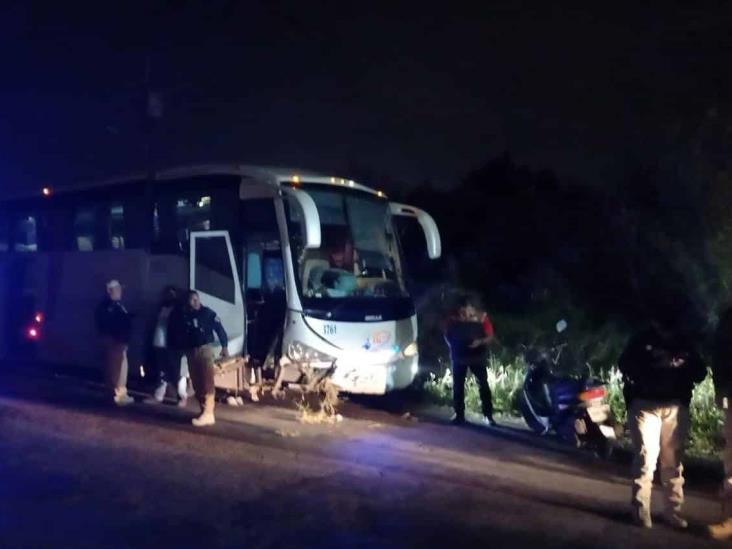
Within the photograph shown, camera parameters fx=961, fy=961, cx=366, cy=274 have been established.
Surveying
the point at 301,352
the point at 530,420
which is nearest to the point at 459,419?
the point at 530,420

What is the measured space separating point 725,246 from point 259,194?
639cm

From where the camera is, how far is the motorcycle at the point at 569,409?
1102 centimetres

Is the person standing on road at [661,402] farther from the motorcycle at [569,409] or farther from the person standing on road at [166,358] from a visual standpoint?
the person standing on road at [166,358]

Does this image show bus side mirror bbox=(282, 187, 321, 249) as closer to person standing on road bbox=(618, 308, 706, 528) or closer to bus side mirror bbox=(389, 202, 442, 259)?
bus side mirror bbox=(389, 202, 442, 259)

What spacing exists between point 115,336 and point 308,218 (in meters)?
3.73

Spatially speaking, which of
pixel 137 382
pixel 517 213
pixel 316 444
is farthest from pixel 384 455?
pixel 517 213

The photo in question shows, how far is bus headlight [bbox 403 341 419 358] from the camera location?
14359 mm

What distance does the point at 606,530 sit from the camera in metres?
7.84

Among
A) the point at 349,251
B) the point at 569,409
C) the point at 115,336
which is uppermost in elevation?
the point at 349,251

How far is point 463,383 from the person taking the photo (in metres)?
12.6

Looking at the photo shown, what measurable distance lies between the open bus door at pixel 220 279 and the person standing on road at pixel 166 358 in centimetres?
46

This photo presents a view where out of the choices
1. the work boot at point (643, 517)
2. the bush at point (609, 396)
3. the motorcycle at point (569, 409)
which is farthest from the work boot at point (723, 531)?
the motorcycle at point (569, 409)

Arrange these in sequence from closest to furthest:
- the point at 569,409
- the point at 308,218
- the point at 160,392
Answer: the point at 569,409, the point at 308,218, the point at 160,392

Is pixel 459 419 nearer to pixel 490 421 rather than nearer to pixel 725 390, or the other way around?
pixel 490 421
